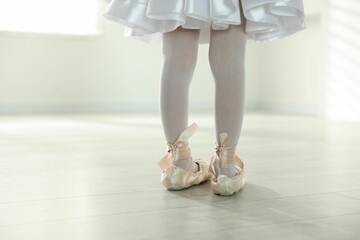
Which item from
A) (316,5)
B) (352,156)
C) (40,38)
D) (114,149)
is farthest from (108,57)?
(352,156)

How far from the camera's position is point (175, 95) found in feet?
4.42

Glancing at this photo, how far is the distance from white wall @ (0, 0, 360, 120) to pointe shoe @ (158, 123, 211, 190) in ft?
10.2

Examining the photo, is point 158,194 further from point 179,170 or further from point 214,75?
point 214,75

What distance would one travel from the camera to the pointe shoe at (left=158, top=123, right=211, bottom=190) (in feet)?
4.39

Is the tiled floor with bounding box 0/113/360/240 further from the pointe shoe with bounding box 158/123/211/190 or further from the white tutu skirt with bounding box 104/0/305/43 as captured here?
the white tutu skirt with bounding box 104/0/305/43

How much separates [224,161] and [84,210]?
37 cm

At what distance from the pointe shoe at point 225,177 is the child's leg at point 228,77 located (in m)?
0.02

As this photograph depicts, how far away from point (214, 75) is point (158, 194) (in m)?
0.31

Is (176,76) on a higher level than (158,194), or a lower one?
higher

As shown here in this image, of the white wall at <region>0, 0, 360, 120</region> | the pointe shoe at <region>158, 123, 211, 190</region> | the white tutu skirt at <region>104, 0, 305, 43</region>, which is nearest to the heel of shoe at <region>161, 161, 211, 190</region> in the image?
the pointe shoe at <region>158, 123, 211, 190</region>

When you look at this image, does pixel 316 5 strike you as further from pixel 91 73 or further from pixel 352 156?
pixel 352 156

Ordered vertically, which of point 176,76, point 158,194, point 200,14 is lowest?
point 158,194

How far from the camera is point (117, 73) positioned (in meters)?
4.85

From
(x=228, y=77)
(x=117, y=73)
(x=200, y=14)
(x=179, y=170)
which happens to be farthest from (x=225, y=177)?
(x=117, y=73)
